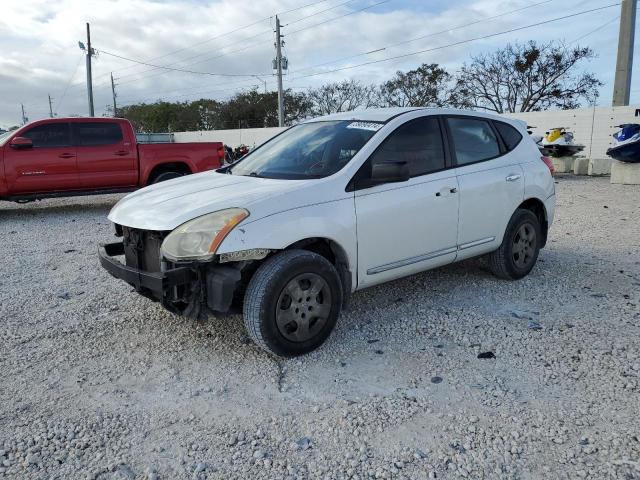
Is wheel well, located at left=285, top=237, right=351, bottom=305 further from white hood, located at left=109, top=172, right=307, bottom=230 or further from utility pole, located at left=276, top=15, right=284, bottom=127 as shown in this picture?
utility pole, located at left=276, top=15, right=284, bottom=127

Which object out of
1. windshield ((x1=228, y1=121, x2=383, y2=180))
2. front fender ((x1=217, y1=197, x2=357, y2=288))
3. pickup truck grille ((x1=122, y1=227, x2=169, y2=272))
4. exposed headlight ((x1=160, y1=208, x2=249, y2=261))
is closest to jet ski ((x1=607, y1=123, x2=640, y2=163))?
windshield ((x1=228, y1=121, x2=383, y2=180))

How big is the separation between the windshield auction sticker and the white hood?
82 centimetres

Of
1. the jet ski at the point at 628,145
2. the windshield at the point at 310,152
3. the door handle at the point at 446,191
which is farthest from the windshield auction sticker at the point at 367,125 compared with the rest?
the jet ski at the point at 628,145

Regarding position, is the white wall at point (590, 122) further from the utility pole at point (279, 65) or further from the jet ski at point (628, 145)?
the utility pole at point (279, 65)

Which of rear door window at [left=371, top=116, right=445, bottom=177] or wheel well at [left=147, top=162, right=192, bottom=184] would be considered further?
wheel well at [left=147, top=162, right=192, bottom=184]

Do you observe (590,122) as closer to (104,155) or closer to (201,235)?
(104,155)

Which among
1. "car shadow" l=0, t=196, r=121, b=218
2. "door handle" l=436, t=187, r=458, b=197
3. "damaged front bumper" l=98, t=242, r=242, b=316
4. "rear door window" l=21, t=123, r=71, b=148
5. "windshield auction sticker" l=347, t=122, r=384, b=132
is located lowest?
"car shadow" l=0, t=196, r=121, b=218

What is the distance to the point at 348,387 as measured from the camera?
10.4 feet

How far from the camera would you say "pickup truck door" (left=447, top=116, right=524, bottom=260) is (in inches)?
175

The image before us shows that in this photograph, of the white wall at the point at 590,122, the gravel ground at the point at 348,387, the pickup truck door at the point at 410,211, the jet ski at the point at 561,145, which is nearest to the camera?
the gravel ground at the point at 348,387

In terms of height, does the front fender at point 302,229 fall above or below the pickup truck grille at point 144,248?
above

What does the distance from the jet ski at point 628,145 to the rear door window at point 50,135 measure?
43.2ft

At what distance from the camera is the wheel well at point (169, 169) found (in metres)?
10.1

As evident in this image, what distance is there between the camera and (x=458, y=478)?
7.75 ft
